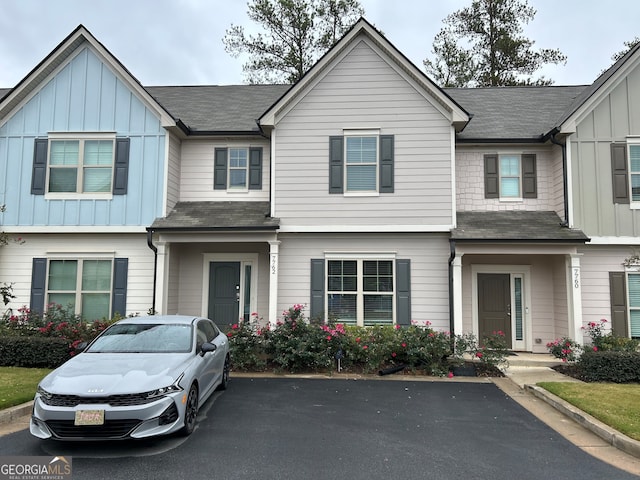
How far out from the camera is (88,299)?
1132 centimetres

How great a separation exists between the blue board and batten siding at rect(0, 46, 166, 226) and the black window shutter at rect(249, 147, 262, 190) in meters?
2.31

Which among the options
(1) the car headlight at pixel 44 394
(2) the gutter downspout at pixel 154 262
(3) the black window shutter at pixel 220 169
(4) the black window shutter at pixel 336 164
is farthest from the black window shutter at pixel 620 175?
(1) the car headlight at pixel 44 394

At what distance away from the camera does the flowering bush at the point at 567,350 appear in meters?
9.88

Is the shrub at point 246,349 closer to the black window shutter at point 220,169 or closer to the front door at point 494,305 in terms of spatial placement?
the black window shutter at point 220,169

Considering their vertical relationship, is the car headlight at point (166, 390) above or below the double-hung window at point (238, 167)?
below

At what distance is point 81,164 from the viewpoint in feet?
37.5

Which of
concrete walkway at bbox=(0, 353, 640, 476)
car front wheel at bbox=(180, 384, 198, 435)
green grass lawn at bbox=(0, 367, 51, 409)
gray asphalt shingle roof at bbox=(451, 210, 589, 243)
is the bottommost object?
concrete walkway at bbox=(0, 353, 640, 476)

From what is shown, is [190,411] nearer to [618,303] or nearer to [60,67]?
[618,303]

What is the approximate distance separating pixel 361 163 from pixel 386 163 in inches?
25.0

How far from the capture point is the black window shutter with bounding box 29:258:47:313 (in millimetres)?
11203

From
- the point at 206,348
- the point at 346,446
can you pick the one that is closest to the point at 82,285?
the point at 206,348

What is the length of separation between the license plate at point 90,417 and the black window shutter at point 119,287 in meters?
6.74

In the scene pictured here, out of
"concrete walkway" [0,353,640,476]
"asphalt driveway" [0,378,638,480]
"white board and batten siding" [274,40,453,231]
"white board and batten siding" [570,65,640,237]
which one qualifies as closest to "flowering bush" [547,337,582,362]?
"concrete walkway" [0,353,640,476]

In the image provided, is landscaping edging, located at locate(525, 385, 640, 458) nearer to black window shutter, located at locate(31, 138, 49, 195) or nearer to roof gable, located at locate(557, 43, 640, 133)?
roof gable, located at locate(557, 43, 640, 133)
